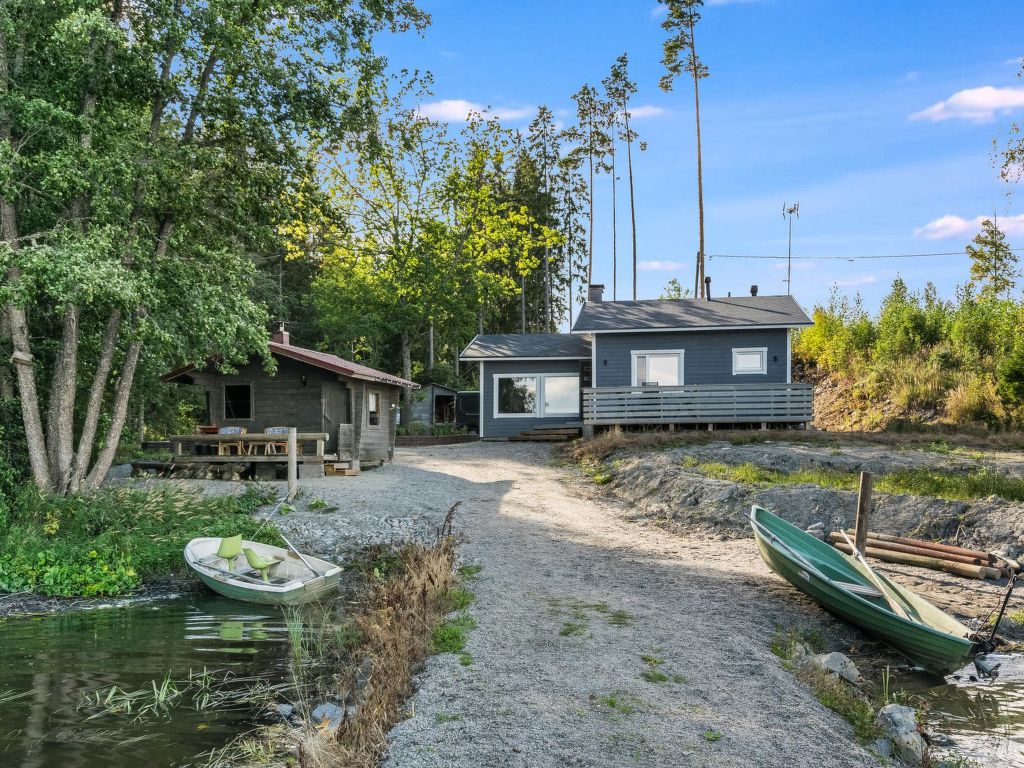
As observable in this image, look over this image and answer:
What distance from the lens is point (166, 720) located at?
629 centimetres

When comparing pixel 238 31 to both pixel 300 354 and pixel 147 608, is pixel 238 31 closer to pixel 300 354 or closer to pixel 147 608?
pixel 300 354

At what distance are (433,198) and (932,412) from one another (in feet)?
70.5

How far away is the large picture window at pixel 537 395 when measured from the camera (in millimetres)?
28609

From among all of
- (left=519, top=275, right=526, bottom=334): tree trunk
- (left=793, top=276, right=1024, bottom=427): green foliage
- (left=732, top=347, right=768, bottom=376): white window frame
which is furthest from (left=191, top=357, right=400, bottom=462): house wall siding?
(left=519, top=275, right=526, bottom=334): tree trunk

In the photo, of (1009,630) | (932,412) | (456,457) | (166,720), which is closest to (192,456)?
(456,457)

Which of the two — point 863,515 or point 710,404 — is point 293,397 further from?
point 863,515

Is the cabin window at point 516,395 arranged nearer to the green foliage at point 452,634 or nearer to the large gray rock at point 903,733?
the green foliage at point 452,634

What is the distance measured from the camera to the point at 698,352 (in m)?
26.3

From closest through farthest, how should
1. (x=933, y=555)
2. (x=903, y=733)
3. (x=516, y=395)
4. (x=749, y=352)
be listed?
(x=903, y=733), (x=933, y=555), (x=749, y=352), (x=516, y=395)

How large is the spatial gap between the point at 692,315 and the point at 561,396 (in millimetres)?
5649

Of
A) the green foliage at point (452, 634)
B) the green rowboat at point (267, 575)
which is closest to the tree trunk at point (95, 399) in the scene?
the green rowboat at point (267, 575)

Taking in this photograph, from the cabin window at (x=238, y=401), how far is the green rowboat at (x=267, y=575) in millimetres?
8937

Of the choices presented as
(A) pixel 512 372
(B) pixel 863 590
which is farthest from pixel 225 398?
(B) pixel 863 590

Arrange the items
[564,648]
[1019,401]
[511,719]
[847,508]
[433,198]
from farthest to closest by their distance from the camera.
Answer: [433,198], [1019,401], [847,508], [564,648], [511,719]
